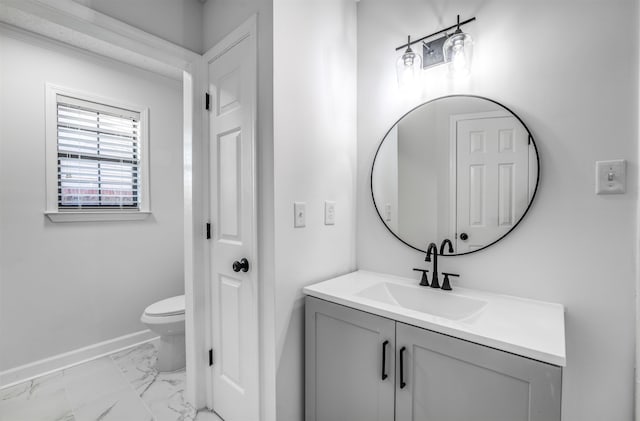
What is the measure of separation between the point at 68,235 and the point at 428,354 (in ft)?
8.37

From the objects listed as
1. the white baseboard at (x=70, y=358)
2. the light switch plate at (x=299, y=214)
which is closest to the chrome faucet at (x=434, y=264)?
the light switch plate at (x=299, y=214)

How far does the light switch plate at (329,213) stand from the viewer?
1.53 metres

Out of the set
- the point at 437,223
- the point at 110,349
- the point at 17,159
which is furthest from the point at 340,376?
the point at 17,159

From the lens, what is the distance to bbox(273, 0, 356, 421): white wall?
1.30 metres

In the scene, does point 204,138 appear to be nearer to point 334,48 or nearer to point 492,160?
point 334,48

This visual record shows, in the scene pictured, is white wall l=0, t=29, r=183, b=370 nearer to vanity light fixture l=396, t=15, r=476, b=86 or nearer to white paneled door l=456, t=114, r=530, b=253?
vanity light fixture l=396, t=15, r=476, b=86

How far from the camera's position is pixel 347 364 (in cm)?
119

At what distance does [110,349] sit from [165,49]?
2320mm

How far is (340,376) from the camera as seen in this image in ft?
4.00

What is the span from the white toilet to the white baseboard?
1.70 feet

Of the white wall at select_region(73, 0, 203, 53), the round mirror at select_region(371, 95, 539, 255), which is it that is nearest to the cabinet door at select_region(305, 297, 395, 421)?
the round mirror at select_region(371, 95, 539, 255)

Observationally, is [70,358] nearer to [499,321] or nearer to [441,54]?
[499,321]

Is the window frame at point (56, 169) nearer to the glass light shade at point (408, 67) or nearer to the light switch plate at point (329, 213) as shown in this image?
the light switch plate at point (329, 213)

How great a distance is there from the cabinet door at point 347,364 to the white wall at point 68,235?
73.9 inches
